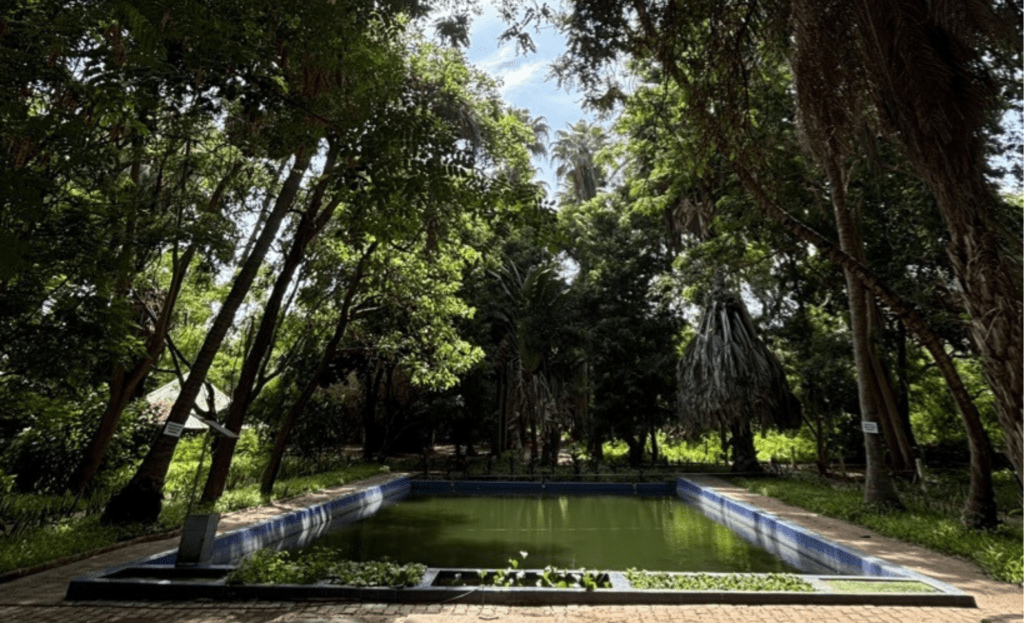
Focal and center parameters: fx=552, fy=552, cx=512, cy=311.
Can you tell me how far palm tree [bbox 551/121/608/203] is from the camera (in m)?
34.1

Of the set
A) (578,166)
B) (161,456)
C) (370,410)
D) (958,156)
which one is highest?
(578,166)

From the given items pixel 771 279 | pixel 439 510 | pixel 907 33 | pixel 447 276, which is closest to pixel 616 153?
pixel 447 276

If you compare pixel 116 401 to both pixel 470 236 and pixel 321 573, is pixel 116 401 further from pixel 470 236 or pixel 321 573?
pixel 470 236

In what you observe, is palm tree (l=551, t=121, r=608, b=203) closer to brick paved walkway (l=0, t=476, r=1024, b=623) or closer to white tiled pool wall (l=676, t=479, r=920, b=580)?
white tiled pool wall (l=676, t=479, r=920, b=580)

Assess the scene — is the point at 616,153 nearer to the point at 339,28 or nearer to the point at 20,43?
the point at 339,28

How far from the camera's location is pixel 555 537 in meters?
10.3

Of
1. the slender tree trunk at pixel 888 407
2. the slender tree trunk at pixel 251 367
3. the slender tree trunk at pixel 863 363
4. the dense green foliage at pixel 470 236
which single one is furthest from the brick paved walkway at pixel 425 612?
the slender tree trunk at pixel 888 407

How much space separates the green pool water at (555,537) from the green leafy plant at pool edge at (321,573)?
2300 mm

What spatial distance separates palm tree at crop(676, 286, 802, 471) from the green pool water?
10.4 feet

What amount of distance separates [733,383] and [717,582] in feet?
37.5

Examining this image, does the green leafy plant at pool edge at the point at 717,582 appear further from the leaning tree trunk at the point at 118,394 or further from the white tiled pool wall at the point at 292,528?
the leaning tree trunk at the point at 118,394

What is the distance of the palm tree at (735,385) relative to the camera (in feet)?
53.5

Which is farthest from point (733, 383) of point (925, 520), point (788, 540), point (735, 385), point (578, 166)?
point (578, 166)

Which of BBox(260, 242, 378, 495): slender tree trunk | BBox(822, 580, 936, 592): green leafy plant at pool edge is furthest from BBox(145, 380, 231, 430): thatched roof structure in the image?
BBox(822, 580, 936, 592): green leafy plant at pool edge
